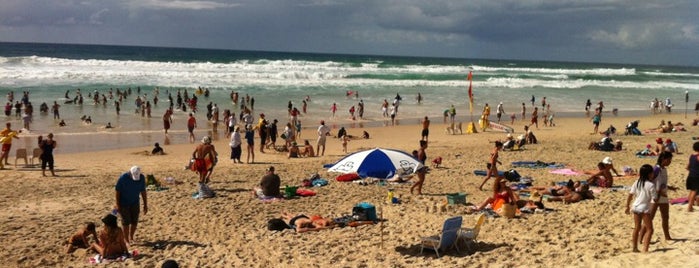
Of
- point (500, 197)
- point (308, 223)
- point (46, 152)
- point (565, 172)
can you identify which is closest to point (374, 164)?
point (308, 223)

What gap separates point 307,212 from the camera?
11227 mm

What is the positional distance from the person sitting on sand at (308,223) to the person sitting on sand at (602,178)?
619 cm

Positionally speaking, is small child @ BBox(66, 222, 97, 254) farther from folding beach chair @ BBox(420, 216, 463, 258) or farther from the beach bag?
folding beach chair @ BBox(420, 216, 463, 258)

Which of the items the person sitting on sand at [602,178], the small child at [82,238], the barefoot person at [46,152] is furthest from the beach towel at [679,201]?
the barefoot person at [46,152]

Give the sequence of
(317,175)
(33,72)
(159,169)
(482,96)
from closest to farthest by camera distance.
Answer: (317,175) < (159,169) < (482,96) < (33,72)

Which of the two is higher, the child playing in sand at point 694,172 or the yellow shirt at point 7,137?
the child playing in sand at point 694,172

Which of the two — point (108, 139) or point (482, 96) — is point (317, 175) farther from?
point (482, 96)

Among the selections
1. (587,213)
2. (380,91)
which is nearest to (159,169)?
(587,213)

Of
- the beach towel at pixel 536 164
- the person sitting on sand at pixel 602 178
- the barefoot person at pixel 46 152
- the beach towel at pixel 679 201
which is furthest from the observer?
the beach towel at pixel 536 164

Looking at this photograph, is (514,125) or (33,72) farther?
(33,72)

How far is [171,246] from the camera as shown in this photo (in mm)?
8992

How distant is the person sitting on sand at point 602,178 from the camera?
12758 mm

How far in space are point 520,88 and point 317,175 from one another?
42.0 m

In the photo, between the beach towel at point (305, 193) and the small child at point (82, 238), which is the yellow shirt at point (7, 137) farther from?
the beach towel at point (305, 193)
